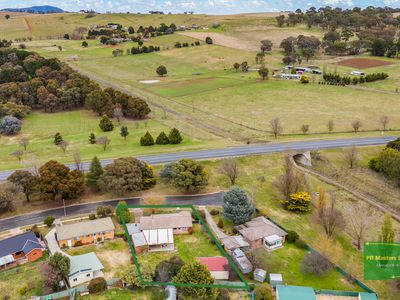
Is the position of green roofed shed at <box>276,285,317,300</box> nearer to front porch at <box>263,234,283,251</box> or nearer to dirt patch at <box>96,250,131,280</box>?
front porch at <box>263,234,283,251</box>

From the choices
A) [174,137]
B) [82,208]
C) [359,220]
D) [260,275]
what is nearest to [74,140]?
[174,137]

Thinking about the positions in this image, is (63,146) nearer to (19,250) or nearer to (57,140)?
(57,140)

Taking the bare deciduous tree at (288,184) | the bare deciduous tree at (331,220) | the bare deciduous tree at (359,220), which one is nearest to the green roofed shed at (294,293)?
the bare deciduous tree at (331,220)

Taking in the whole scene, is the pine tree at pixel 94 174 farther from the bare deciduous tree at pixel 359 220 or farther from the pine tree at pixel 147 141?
the bare deciduous tree at pixel 359 220

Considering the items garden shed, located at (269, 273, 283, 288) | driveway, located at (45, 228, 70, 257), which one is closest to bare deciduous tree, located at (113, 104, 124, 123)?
driveway, located at (45, 228, 70, 257)

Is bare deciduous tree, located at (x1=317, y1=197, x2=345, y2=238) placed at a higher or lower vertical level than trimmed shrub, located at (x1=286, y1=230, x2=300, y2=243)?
higher

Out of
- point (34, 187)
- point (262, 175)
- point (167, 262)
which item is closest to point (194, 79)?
point (262, 175)

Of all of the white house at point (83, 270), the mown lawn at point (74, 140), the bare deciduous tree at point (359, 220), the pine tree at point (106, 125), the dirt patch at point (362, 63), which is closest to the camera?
the white house at point (83, 270)
